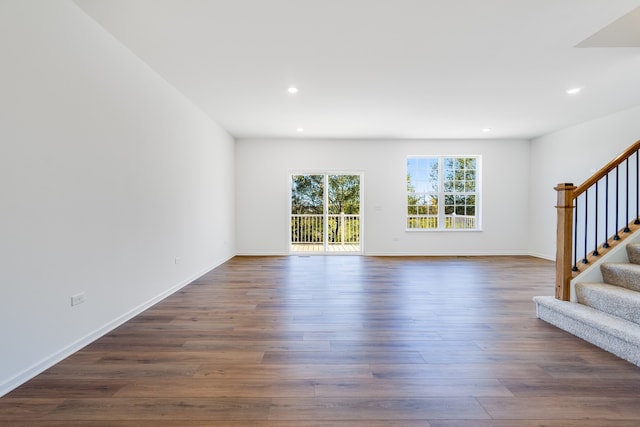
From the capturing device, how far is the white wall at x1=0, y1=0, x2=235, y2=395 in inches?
69.0

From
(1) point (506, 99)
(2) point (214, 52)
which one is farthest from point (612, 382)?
(2) point (214, 52)

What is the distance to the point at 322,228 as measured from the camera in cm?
700

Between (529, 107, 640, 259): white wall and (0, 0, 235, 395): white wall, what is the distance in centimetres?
683

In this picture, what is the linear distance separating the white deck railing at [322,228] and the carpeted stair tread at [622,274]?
15.7ft

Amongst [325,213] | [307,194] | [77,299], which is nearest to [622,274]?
[77,299]

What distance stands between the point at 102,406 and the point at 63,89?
2.11 m

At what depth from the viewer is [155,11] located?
7.52 ft

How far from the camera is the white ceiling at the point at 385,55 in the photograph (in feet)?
7.48

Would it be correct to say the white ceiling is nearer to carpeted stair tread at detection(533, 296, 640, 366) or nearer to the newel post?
the newel post

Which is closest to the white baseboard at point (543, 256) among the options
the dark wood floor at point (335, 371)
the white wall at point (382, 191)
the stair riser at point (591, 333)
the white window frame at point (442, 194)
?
the white wall at point (382, 191)

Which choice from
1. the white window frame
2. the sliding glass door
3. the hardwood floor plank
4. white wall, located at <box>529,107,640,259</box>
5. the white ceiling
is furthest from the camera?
the sliding glass door

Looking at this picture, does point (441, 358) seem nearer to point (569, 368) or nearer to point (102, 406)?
point (569, 368)

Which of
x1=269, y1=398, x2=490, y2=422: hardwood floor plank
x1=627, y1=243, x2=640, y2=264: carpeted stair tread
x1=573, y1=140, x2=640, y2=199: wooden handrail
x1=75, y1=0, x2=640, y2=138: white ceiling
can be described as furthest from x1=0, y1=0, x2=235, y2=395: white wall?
x1=627, y1=243, x2=640, y2=264: carpeted stair tread

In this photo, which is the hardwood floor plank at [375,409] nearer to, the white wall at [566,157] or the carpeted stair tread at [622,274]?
the carpeted stair tread at [622,274]
